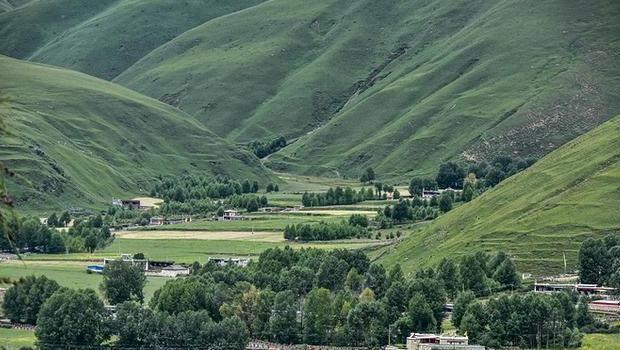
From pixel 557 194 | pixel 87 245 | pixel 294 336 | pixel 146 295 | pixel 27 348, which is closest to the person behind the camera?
pixel 27 348

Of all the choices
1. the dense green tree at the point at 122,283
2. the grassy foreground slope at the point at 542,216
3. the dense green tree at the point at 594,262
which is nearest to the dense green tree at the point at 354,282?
the grassy foreground slope at the point at 542,216

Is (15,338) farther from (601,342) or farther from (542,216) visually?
(542,216)

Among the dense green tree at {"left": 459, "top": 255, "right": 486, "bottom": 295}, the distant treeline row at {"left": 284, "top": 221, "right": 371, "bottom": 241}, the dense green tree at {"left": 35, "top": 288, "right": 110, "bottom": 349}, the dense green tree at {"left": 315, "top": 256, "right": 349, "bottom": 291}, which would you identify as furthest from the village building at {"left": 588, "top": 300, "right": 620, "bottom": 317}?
the distant treeline row at {"left": 284, "top": 221, "right": 371, "bottom": 241}

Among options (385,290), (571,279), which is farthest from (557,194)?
(385,290)

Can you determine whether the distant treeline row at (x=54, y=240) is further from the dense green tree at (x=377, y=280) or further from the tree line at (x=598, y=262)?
the tree line at (x=598, y=262)

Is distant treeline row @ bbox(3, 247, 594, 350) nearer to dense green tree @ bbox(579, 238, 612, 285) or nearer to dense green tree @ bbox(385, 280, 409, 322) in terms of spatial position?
dense green tree @ bbox(385, 280, 409, 322)

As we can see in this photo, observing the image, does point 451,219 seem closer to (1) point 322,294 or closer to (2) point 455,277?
(2) point 455,277
